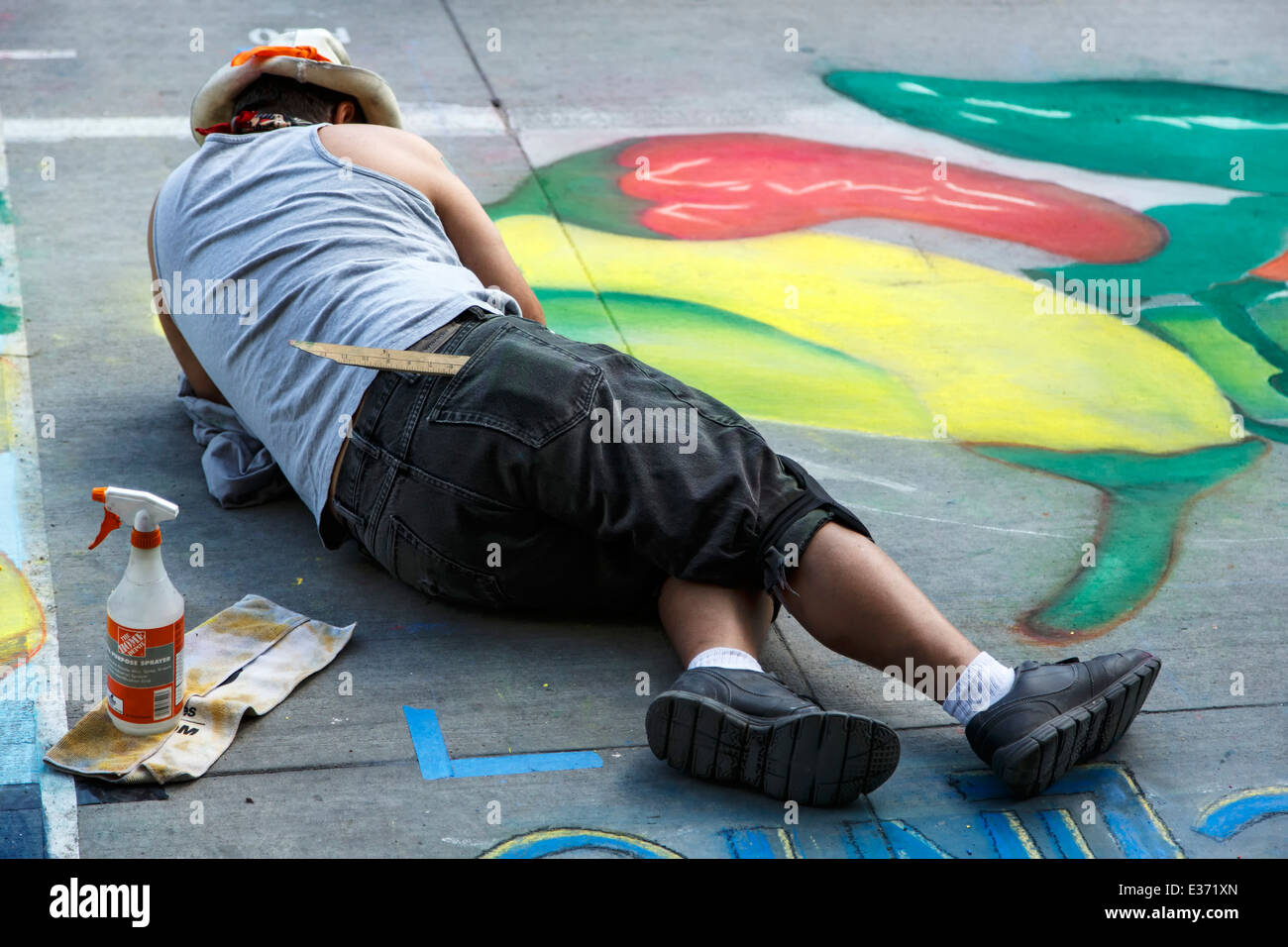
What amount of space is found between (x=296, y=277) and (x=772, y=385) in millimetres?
1540

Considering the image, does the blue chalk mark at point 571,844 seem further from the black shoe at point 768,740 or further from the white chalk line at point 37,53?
the white chalk line at point 37,53

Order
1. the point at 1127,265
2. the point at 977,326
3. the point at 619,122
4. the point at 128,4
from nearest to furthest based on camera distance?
the point at 977,326 < the point at 1127,265 < the point at 619,122 < the point at 128,4

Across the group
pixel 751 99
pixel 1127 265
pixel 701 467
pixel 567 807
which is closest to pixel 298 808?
pixel 567 807

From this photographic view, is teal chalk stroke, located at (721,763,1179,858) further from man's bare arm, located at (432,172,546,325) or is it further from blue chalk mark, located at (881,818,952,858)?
man's bare arm, located at (432,172,546,325)

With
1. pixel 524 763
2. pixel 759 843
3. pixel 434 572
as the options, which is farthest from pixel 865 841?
pixel 434 572

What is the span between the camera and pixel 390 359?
2.81 meters

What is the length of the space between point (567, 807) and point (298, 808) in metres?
0.47

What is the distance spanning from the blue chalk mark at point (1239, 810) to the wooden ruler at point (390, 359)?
1.63m

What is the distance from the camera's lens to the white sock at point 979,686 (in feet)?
8.61

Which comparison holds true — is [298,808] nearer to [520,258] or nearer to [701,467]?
[701,467]

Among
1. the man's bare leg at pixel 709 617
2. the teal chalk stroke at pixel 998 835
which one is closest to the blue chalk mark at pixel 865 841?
the teal chalk stroke at pixel 998 835
